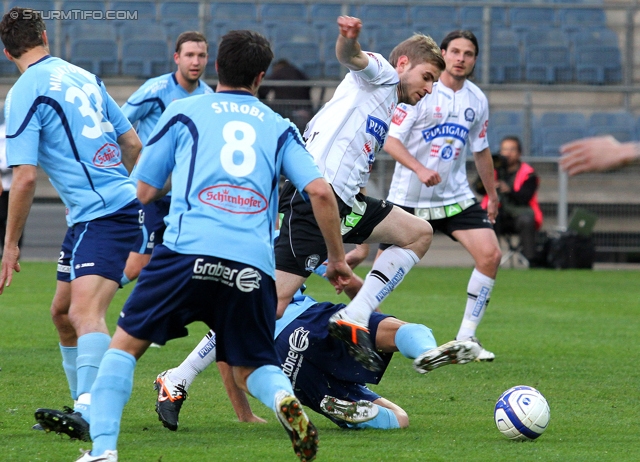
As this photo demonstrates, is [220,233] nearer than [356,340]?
Yes

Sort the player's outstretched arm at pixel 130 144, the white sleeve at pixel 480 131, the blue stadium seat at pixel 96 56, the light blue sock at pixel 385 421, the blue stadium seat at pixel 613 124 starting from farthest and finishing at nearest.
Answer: the blue stadium seat at pixel 96 56 < the blue stadium seat at pixel 613 124 < the white sleeve at pixel 480 131 < the player's outstretched arm at pixel 130 144 < the light blue sock at pixel 385 421

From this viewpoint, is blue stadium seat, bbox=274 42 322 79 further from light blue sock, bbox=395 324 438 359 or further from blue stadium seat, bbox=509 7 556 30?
light blue sock, bbox=395 324 438 359

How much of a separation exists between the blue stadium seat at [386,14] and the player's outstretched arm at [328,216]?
1550cm

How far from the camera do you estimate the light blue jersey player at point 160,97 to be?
8336 mm

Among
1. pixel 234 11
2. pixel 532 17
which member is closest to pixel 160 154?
pixel 234 11

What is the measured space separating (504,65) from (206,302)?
52.2 ft

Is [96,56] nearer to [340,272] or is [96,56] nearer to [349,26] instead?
[349,26]

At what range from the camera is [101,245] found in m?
5.17

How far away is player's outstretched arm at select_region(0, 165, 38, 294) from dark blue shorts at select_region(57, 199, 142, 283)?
280mm

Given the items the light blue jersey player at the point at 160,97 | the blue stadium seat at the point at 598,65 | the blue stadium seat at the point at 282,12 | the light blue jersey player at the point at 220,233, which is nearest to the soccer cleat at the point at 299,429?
the light blue jersey player at the point at 220,233

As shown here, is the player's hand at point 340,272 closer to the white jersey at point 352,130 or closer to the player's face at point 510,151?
the white jersey at point 352,130

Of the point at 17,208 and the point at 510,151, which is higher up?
the point at 17,208

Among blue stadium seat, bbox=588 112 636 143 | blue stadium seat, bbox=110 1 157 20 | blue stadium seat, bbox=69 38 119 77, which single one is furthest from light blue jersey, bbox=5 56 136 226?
blue stadium seat, bbox=110 1 157 20

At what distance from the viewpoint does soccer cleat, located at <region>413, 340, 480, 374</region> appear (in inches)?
205
